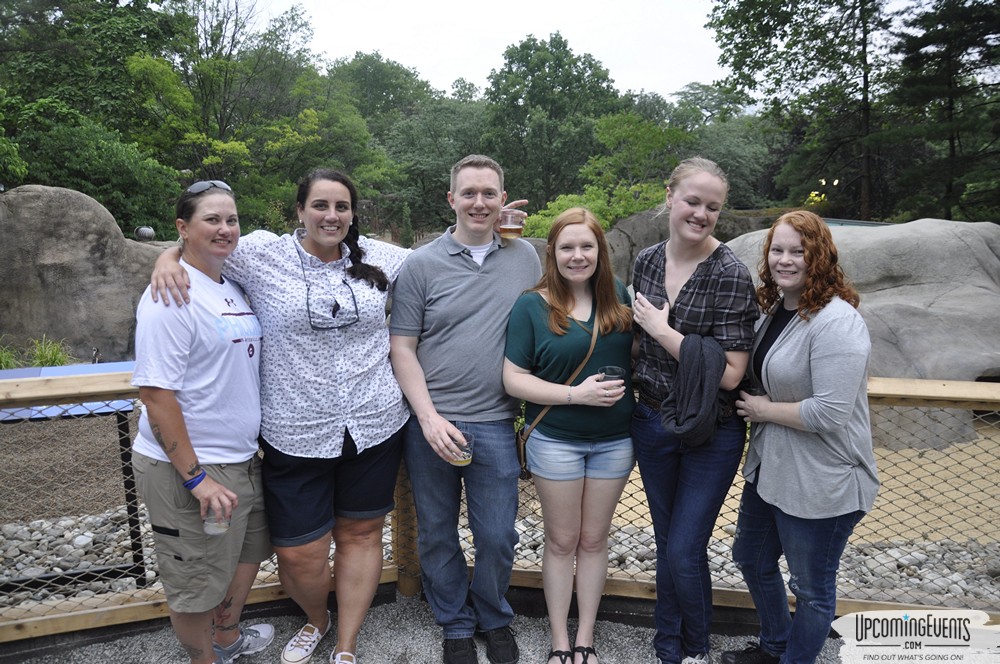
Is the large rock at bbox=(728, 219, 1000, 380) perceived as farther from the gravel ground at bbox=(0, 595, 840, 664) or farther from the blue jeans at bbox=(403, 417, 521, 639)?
the blue jeans at bbox=(403, 417, 521, 639)

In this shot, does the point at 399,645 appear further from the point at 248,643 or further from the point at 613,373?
the point at 613,373

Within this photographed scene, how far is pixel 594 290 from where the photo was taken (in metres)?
2.21

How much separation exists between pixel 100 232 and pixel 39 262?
917mm

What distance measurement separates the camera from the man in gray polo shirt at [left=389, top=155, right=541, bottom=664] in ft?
7.37

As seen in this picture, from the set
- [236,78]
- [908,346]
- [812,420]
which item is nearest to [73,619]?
[812,420]

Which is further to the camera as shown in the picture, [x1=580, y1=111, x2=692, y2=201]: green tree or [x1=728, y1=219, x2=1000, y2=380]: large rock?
[x1=580, y1=111, x2=692, y2=201]: green tree

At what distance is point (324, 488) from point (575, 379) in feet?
3.10

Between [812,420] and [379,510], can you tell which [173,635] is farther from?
[812,420]

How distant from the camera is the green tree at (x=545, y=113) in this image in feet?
77.3

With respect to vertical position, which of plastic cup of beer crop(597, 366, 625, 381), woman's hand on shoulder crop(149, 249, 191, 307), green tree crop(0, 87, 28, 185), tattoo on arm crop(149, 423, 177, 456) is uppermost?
green tree crop(0, 87, 28, 185)

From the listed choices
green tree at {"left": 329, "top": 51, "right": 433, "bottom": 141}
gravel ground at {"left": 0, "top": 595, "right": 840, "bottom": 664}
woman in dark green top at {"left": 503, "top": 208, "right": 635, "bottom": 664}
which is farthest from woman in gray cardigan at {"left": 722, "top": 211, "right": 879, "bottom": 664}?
green tree at {"left": 329, "top": 51, "right": 433, "bottom": 141}

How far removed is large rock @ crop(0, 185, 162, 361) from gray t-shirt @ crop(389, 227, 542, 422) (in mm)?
9008

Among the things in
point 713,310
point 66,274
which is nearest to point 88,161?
point 66,274

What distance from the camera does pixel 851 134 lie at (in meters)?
15.7
